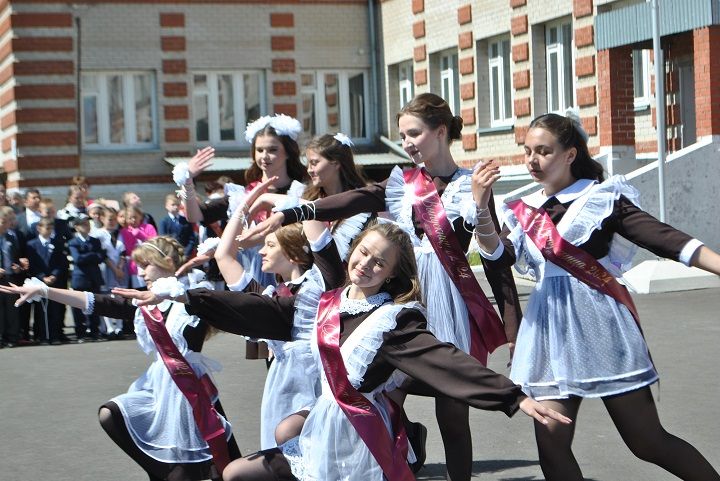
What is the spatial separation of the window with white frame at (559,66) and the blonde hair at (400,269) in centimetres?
1908

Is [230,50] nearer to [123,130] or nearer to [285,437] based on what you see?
[123,130]

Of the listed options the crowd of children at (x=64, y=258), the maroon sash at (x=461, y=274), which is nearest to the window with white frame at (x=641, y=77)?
the crowd of children at (x=64, y=258)

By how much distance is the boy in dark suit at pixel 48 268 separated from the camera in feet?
50.0

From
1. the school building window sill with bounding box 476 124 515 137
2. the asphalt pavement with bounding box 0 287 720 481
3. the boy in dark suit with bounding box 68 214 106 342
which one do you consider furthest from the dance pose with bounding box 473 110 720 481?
the school building window sill with bounding box 476 124 515 137

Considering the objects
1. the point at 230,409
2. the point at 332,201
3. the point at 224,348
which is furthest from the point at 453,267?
the point at 224,348

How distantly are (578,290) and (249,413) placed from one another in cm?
435

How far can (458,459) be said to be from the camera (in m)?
6.50

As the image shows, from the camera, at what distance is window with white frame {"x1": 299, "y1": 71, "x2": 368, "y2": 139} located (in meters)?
31.5

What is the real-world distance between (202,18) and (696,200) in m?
14.8

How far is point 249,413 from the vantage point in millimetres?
9633

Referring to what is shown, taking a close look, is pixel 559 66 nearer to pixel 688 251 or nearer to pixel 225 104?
pixel 225 104

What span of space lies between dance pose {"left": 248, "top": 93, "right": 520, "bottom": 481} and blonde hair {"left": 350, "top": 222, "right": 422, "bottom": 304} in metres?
1.22

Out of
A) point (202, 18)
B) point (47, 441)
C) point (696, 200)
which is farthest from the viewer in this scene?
point (202, 18)

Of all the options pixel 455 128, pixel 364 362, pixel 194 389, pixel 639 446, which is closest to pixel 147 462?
pixel 194 389
